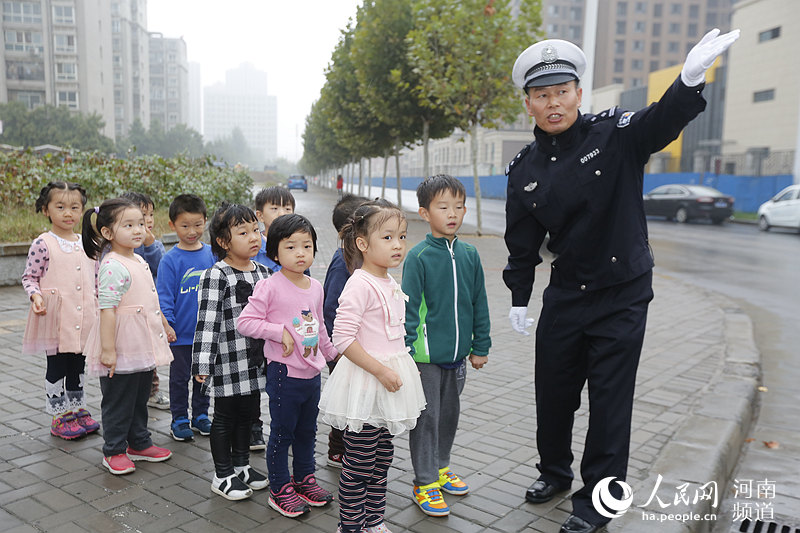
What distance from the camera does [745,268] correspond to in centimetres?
1361

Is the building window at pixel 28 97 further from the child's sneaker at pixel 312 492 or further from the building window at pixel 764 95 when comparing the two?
the child's sneaker at pixel 312 492

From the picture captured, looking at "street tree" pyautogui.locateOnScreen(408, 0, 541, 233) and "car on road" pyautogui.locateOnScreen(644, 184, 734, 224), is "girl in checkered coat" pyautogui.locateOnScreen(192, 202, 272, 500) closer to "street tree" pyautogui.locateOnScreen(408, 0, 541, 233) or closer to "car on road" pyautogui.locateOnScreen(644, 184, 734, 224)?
"street tree" pyautogui.locateOnScreen(408, 0, 541, 233)

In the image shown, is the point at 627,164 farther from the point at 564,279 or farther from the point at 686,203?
the point at 686,203

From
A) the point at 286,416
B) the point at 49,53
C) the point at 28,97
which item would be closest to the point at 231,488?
the point at 286,416

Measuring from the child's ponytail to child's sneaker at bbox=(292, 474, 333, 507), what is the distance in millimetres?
1726

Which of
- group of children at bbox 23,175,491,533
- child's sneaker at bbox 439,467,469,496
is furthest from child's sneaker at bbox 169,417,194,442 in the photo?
child's sneaker at bbox 439,467,469,496

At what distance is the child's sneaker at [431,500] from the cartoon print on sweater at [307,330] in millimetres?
895

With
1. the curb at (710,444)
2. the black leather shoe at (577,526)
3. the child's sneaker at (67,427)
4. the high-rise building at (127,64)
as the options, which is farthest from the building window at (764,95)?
the high-rise building at (127,64)

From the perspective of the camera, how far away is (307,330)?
3148mm

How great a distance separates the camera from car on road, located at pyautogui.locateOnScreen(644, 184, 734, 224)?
992 inches

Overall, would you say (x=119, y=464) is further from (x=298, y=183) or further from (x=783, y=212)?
(x=298, y=183)

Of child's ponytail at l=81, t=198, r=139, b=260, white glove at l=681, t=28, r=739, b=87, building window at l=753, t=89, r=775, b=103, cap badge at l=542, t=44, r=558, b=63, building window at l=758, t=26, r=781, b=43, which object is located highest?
building window at l=758, t=26, r=781, b=43

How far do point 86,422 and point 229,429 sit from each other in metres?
1.34

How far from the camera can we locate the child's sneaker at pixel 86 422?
4.14m
